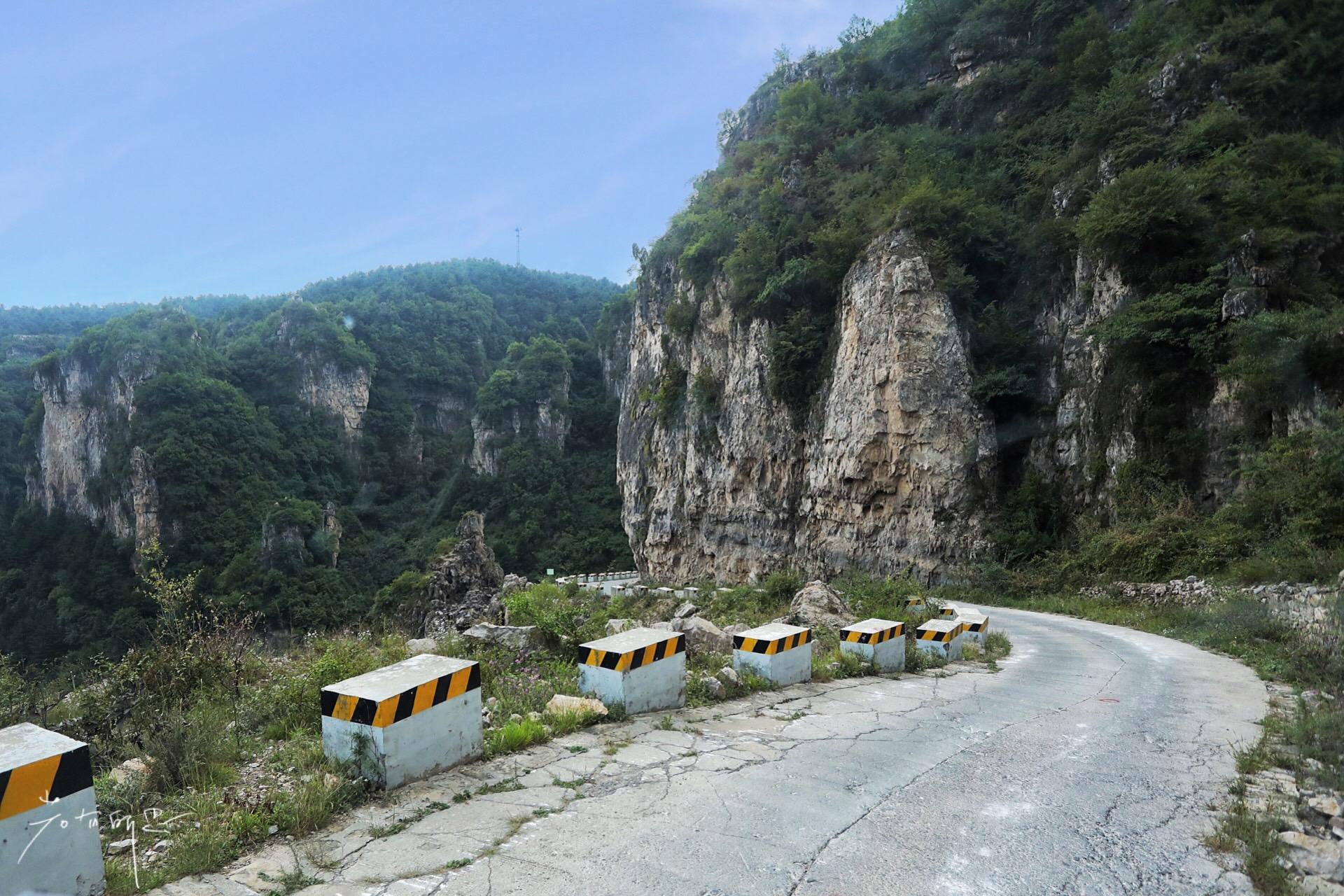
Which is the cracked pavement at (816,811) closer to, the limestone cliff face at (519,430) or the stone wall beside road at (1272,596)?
the stone wall beside road at (1272,596)

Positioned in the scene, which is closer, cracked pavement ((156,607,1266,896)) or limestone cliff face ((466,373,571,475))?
cracked pavement ((156,607,1266,896))

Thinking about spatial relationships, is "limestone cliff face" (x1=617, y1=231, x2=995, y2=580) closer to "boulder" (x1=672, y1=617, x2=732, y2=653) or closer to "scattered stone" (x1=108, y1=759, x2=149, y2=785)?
"boulder" (x1=672, y1=617, x2=732, y2=653)

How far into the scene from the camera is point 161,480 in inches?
2141

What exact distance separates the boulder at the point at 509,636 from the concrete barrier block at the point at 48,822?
5.13m

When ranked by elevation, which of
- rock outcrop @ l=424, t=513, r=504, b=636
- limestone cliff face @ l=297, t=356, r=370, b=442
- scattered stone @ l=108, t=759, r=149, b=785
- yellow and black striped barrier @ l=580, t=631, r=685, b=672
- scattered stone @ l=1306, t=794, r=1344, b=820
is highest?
limestone cliff face @ l=297, t=356, r=370, b=442

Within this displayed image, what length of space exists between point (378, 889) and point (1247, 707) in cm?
749

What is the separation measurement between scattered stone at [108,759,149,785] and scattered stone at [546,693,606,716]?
253 cm

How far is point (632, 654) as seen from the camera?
5496mm

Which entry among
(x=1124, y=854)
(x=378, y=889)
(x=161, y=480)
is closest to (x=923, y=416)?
(x=1124, y=854)

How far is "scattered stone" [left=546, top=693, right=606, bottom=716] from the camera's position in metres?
5.22

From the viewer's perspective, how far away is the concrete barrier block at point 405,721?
3904 mm

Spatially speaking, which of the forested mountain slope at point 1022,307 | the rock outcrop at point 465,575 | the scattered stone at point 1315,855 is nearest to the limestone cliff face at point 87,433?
the rock outcrop at point 465,575

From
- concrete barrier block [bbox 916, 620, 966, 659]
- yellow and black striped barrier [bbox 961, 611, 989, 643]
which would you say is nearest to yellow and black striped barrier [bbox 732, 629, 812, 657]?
concrete barrier block [bbox 916, 620, 966, 659]

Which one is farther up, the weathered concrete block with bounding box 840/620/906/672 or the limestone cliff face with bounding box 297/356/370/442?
the limestone cliff face with bounding box 297/356/370/442
